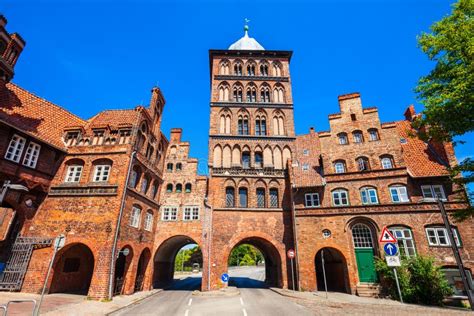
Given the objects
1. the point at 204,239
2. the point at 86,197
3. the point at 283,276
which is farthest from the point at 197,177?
the point at 283,276

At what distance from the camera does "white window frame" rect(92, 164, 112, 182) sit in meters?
17.8

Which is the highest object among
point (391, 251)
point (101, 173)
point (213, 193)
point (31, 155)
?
point (31, 155)

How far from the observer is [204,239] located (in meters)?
21.2

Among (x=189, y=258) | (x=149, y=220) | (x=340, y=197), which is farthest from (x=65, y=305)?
(x=189, y=258)

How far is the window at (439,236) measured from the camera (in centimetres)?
1698

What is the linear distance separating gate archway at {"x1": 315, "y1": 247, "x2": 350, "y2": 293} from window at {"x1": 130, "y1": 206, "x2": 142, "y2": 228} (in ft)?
49.3

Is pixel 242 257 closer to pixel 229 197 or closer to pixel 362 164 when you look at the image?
pixel 229 197

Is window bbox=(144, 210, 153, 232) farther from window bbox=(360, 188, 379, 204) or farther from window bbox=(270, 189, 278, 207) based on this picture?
window bbox=(360, 188, 379, 204)

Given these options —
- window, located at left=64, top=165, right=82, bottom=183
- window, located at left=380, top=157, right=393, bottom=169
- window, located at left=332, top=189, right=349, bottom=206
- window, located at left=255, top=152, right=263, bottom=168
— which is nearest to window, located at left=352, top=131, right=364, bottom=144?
window, located at left=380, top=157, right=393, bottom=169

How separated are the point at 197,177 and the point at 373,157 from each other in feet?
54.0

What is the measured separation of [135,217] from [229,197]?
27.5ft

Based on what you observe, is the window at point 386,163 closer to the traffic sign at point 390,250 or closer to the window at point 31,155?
the traffic sign at point 390,250

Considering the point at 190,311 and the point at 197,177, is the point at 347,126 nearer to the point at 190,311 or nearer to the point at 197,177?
the point at 197,177

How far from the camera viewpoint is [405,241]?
58.7 feet
